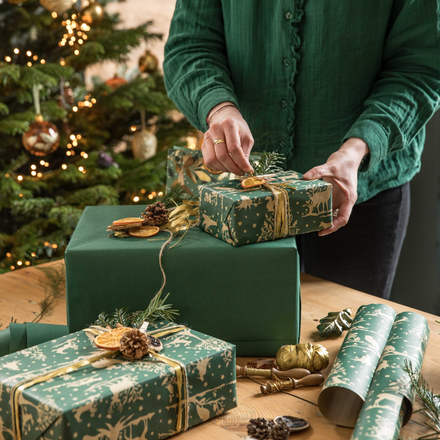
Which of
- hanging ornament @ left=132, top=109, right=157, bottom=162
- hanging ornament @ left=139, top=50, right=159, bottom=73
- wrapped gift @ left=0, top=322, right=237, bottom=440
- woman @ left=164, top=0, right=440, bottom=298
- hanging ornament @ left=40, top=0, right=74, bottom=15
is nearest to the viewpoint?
wrapped gift @ left=0, top=322, right=237, bottom=440

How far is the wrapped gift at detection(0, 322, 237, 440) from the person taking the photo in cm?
47

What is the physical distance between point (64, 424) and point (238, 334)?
313mm

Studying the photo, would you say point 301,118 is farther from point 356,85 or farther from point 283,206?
point 283,206

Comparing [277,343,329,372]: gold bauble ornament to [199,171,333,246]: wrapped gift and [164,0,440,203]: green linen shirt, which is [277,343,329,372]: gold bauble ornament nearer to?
[199,171,333,246]: wrapped gift

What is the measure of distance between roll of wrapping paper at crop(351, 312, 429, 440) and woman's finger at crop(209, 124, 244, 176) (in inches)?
13.4

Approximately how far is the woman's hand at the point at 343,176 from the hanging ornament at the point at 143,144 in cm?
142

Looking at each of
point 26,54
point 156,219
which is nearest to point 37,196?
point 26,54

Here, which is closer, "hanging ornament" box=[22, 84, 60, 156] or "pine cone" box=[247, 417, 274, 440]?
"pine cone" box=[247, 417, 274, 440]

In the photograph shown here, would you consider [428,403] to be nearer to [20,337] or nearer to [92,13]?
[20,337]

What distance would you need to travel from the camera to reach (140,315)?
0.65 m

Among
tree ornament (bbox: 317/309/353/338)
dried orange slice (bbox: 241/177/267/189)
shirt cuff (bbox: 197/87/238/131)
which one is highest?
shirt cuff (bbox: 197/87/238/131)

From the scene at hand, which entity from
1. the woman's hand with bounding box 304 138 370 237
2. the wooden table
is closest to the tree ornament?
the wooden table

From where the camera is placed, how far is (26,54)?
1.99m

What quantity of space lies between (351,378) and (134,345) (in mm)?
246
